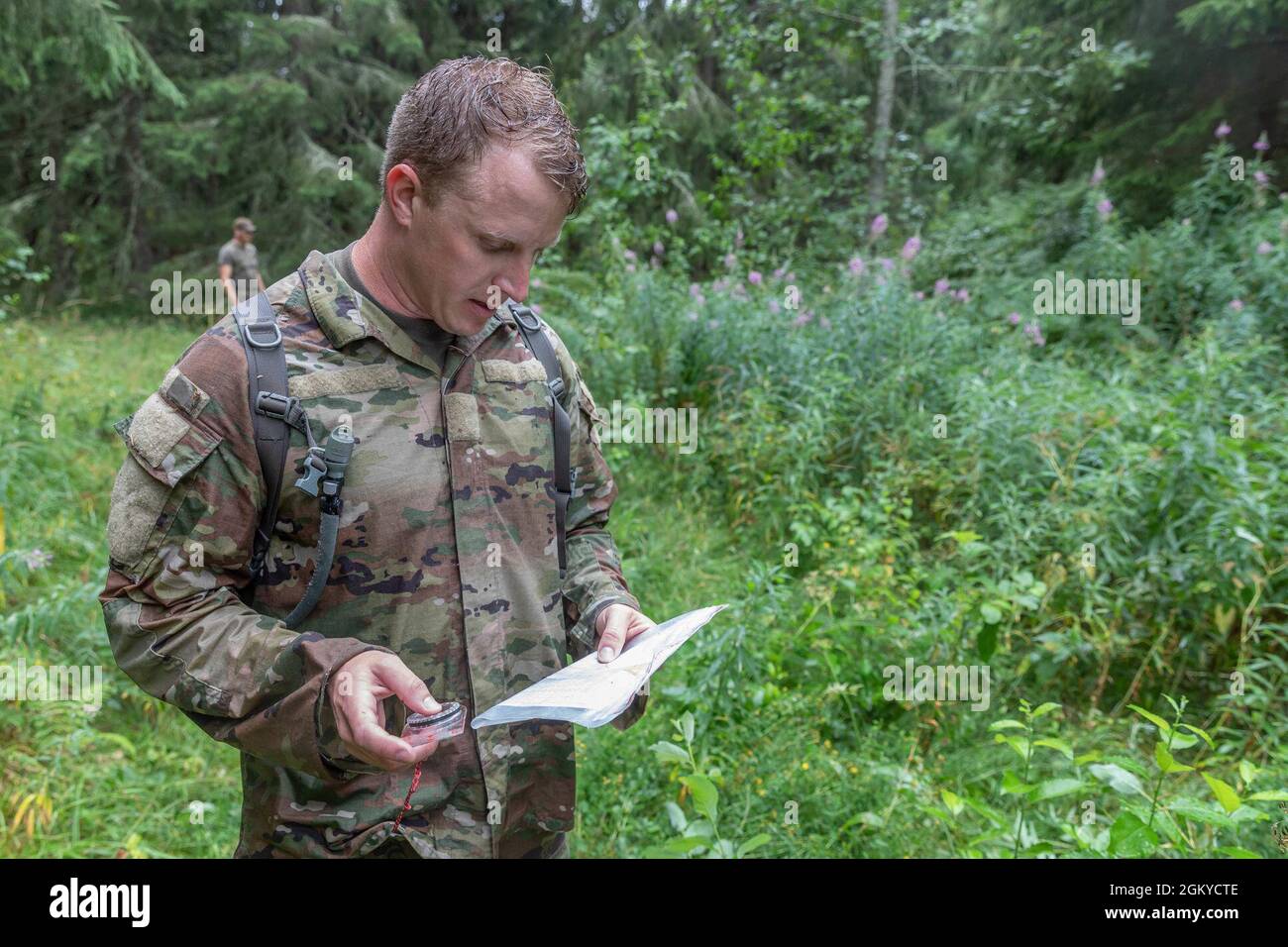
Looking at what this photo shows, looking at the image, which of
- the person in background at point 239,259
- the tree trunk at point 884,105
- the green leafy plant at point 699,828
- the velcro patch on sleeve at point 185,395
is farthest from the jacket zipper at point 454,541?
the person in background at point 239,259

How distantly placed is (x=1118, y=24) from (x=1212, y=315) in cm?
415

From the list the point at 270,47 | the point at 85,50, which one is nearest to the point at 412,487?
the point at 85,50

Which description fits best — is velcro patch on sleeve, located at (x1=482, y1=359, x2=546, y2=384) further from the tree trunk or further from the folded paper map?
the tree trunk

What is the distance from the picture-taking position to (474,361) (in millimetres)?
1619

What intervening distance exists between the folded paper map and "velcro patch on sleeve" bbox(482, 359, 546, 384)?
0.51 m

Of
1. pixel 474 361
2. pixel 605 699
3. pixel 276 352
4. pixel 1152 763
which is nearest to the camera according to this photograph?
pixel 605 699

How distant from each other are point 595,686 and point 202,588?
0.60 meters

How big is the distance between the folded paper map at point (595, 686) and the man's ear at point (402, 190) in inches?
30.4

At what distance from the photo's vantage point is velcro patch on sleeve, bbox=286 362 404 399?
1415 millimetres

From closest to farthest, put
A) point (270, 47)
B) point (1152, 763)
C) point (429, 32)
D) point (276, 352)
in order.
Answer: point (276, 352), point (1152, 763), point (270, 47), point (429, 32)

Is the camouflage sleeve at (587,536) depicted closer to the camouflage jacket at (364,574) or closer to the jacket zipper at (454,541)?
the camouflage jacket at (364,574)

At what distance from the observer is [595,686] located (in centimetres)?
137

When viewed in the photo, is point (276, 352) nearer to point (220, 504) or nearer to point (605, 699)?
point (220, 504)

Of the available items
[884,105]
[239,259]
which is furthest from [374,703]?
[239,259]
